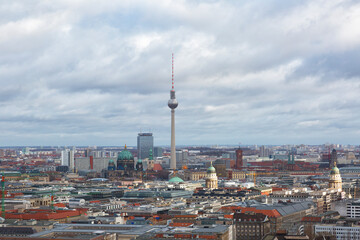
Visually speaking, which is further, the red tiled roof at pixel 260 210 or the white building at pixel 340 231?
the red tiled roof at pixel 260 210

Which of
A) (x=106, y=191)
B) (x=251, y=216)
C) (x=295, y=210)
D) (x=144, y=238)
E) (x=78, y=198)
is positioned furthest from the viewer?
(x=106, y=191)

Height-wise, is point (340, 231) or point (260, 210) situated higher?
point (260, 210)

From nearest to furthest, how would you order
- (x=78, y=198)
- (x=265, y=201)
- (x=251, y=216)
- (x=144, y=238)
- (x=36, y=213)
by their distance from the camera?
Result: (x=144, y=238)
(x=251, y=216)
(x=36, y=213)
(x=265, y=201)
(x=78, y=198)

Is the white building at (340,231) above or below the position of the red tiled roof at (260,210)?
below

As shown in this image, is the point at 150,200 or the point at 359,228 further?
the point at 150,200

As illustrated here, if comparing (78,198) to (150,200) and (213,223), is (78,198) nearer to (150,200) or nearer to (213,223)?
(150,200)

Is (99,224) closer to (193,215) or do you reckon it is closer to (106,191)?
(193,215)

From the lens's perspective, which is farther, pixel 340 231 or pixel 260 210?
pixel 260 210

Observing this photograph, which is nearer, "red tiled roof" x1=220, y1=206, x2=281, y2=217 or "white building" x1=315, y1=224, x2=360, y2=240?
"white building" x1=315, y1=224, x2=360, y2=240

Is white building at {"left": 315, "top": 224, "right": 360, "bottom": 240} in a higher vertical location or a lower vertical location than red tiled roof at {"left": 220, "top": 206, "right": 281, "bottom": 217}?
lower

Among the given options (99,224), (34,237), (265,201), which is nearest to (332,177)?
(265,201)
